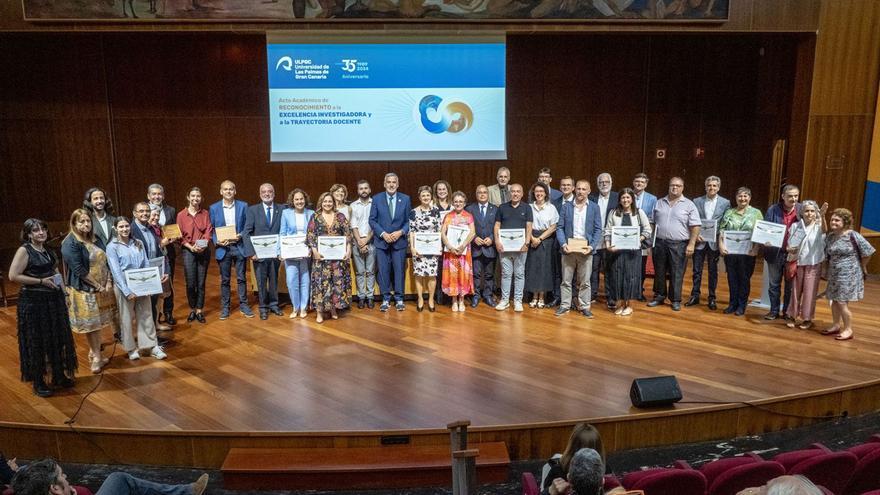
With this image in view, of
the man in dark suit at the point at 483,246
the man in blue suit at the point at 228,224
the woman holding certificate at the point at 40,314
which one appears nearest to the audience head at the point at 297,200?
the man in blue suit at the point at 228,224

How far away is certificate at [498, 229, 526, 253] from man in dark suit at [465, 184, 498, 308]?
0.19m

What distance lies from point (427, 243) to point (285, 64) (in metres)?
3.45

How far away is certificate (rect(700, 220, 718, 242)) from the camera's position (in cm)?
632

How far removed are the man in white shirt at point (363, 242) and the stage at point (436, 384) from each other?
538mm

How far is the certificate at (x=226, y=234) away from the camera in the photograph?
612 cm

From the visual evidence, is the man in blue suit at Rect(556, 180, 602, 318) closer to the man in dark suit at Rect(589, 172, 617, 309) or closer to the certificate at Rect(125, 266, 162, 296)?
the man in dark suit at Rect(589, 172, 617, 309)

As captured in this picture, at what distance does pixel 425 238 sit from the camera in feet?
20.7

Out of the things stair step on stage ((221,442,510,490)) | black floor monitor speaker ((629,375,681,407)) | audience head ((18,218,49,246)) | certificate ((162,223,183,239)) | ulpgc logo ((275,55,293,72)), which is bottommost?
stair step on stage ((221,442,510,490))

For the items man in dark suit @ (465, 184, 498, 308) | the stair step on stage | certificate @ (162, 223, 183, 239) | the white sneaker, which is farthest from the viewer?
man in dark suit @ (465, 184, 498, 308)

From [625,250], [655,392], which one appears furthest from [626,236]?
[655,392]

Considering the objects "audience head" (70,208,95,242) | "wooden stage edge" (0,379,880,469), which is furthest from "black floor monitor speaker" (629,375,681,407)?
"audience head" (70,208,95,242)

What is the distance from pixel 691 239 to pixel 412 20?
4.07 meters

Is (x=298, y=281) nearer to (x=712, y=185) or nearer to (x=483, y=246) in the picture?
(x=483, y=246)

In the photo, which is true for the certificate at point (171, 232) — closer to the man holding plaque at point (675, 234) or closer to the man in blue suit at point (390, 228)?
the man in blue suit at point (390, 228)
